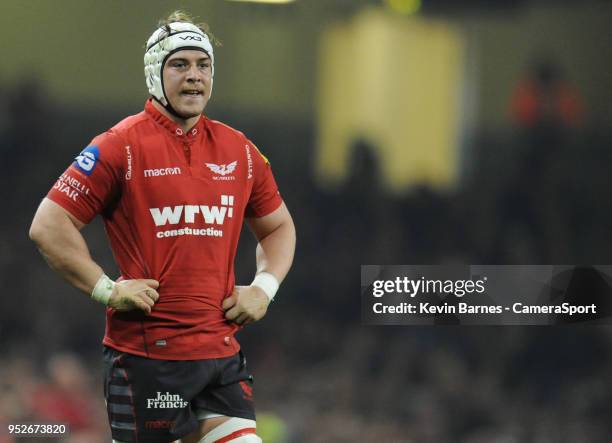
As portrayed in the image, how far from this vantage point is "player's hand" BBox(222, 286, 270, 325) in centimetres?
318

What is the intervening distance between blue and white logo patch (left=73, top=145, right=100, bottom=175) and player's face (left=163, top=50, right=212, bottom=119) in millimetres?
259

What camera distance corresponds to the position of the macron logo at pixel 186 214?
3076 mm

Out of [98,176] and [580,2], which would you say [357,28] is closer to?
[580,2]

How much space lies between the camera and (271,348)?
7.86 metres

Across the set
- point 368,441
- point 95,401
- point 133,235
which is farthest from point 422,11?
point 133,235

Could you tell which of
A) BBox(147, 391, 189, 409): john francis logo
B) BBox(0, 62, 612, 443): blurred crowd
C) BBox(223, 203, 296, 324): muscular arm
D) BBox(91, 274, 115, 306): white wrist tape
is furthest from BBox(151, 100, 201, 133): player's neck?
BBox(0, 62, 612, 443): blurred crowd

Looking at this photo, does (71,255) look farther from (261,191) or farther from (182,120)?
(261,191)

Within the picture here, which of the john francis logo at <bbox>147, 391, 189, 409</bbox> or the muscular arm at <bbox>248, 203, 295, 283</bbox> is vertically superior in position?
the muscular arm at <bbox>248, 203, 295, 283</bbox>

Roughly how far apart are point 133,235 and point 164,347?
317 millimetres

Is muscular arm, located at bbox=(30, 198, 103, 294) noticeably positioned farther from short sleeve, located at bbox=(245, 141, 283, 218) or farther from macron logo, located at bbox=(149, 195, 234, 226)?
short sleeve, located at bbox=(245, 141, 283, 218)

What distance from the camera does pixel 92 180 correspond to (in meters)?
3.06
